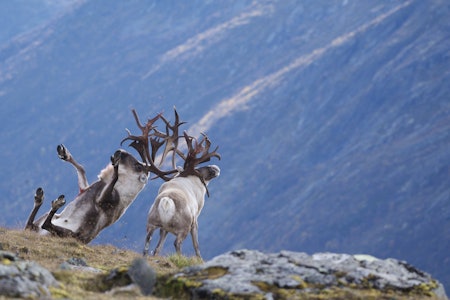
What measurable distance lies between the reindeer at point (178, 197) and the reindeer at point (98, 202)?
2.72 feet

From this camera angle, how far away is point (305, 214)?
180875 millimetres

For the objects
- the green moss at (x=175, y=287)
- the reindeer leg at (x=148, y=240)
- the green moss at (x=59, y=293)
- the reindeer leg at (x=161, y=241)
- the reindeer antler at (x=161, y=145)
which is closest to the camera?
the green moss at (x=59, y=293)

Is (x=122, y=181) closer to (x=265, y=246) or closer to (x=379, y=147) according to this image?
(x=265, y=246)

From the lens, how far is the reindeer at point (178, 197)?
2309cm

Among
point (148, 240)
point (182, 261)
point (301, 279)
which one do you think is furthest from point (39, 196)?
point (301, 279)

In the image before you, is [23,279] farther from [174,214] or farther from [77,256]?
[174,214]

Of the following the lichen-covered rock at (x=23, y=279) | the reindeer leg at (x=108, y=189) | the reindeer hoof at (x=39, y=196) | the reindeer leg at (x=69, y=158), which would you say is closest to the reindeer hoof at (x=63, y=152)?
the reindeer leg at (x=69, y=158)

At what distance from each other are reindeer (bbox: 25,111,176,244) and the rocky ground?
6158 millimetres

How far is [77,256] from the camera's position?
63.2ft

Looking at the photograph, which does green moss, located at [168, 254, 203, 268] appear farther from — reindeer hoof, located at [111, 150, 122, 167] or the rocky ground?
the rocky ground

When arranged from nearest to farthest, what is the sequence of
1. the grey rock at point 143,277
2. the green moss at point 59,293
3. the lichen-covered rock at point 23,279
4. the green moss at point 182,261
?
the lichen-covered rock at point 23,279 < the green moss at point 59,293 < the grey rock at point 143,277 < the green moss at point 182,261

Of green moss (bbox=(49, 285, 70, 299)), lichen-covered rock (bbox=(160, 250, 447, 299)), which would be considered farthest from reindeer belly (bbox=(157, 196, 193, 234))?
green moss (bbox=(49, 285, 70, 299))

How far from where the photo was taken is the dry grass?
1463 cm

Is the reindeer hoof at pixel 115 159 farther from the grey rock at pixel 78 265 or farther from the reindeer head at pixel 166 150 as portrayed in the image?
→ the grey rock at pixel 78 265
